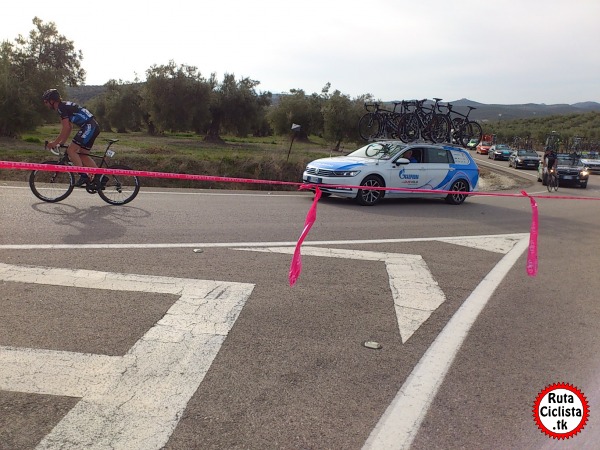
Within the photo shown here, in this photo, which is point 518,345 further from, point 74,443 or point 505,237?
point 505,237

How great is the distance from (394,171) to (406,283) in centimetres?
724

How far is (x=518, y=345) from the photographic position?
4.27m

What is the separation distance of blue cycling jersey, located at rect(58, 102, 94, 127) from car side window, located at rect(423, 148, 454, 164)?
27.6 ft

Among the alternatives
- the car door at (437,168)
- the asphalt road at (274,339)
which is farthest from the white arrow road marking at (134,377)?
the car door at (437,168)

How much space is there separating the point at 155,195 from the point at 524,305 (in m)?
8.45

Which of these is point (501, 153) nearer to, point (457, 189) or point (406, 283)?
point (457, 189)

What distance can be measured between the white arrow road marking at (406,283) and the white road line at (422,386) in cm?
28

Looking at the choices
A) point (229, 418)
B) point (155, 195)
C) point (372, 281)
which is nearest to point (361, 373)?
point (229, 418)

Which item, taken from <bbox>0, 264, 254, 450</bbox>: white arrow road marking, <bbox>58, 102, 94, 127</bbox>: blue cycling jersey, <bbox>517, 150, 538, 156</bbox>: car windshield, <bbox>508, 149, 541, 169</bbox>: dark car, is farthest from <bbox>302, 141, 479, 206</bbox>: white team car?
<bbox>517, 150, 538, 156</bbox>: car windshield

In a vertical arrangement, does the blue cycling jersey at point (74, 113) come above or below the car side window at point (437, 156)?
above

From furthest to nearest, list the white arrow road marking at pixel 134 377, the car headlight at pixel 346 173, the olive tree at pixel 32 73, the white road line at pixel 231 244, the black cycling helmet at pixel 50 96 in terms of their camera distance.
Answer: the olive tree at pixel 32 73 < the car headlight at pixel 346 173 < the black cycling helmet at pixel 50 96 < the white road line at pixel 231 244 < the white arrow road marking at pixel 134 377

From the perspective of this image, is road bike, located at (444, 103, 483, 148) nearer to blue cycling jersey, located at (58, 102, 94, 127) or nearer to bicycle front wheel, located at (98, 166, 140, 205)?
bicycle front wheel, located at (98, 166, 140, 205)

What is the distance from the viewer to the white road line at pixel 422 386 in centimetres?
284

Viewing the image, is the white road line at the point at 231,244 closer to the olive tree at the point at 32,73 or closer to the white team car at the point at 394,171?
the white team car at the point at 394,171
